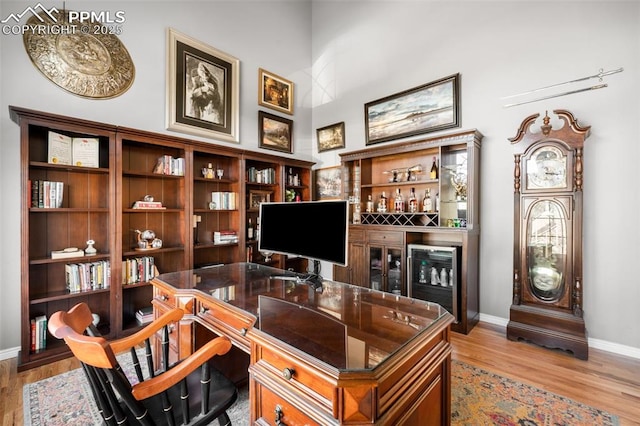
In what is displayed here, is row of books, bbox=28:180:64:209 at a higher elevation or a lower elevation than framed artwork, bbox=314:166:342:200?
lower

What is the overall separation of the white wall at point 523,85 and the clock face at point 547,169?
11.7 inches

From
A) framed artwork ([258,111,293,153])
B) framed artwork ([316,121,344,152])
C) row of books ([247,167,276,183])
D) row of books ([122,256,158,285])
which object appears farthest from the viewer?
framed artwork ([316,121,344,152])

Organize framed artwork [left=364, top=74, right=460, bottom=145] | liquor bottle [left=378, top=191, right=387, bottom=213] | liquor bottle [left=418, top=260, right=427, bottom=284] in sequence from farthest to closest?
liquor bottle [left=378, top=191, right=387, bottom=213] < framed artwork [left=364, top=74, right=460, bottom=145] < liquor bottle [left=418, top=260, right=427, bottom=284]

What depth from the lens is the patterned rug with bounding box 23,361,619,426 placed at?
1701 mm

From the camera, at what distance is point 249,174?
407 cm

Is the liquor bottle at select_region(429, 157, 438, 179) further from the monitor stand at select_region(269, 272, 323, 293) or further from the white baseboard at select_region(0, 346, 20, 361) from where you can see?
the white baseboard at select_region(0, 346, 20, 361)

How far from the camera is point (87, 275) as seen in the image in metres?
2.68

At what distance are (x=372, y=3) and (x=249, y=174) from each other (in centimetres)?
327

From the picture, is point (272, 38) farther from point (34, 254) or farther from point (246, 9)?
point (34, 254)

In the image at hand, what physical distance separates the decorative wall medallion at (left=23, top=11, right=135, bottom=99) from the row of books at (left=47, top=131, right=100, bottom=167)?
51 centimetres

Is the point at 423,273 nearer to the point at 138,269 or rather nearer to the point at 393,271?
the point at 393,271

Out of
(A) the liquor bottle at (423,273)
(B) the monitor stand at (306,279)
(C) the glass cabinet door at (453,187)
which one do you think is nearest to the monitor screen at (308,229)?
(B) the monitor stand at (306,279)

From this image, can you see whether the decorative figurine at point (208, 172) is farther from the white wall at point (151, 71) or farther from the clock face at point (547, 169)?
the clock face at point (547, 169)

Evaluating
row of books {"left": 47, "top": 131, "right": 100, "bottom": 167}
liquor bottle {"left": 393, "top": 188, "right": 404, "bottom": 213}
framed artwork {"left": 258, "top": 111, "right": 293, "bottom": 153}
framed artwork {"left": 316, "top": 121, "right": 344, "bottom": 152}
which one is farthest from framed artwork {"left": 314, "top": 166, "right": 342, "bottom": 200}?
row of books {"left": 47, "top": 131, "right": 100, "bottom": 167}
